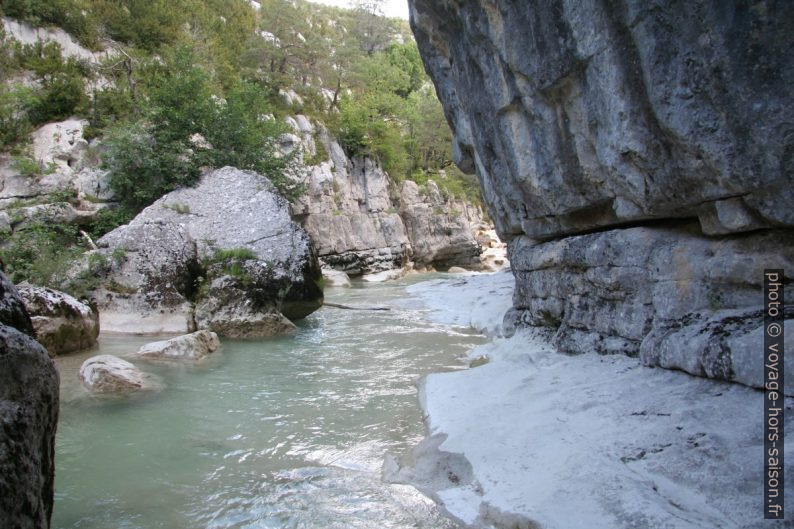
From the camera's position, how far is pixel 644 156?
4.18m

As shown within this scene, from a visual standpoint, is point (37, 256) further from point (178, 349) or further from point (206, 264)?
point (178, 349)

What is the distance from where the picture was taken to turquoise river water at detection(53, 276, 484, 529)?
324 centimetres

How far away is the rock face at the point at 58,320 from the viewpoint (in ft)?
24.0

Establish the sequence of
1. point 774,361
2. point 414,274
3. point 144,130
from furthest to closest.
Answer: point 414,274 → point 144,130 → point 774,361

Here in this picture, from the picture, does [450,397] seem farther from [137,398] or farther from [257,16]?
[257,16]

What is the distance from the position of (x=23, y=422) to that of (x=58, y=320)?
672 cm

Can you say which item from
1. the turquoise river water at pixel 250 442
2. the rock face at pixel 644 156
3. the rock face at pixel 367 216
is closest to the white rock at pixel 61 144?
the rock face at pixel 367 216

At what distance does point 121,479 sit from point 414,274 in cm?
2266

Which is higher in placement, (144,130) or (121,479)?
(144,130)

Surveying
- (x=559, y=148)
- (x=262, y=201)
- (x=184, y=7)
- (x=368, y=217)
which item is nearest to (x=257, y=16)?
(x=184, y=7)

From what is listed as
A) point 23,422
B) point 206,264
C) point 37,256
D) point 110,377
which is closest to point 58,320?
point 110,377

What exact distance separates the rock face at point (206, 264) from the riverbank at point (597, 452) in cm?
586

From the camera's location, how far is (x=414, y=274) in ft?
85.7

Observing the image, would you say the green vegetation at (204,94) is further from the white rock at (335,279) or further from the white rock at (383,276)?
the white rock at (383,276)
